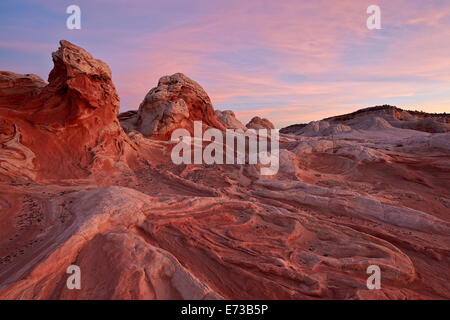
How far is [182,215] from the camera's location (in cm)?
482

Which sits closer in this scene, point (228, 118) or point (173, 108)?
point (173, 108)

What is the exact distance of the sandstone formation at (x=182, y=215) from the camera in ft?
10.8

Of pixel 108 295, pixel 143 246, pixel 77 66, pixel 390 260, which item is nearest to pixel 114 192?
pixel 143 246

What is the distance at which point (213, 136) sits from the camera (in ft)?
43.3

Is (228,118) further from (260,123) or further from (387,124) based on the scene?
(387,124)

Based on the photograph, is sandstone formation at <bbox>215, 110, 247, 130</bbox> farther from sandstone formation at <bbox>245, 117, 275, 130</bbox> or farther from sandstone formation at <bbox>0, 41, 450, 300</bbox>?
sandstone formation at <bbox>0, 41, 450, 300</bbox>

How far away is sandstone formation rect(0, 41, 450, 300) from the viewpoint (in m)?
3.30

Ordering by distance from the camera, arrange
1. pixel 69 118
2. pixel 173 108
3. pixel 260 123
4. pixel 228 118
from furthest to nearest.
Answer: pixel 260 123 < pixel 228 118 < pixel 173 108 < pixel 69 118

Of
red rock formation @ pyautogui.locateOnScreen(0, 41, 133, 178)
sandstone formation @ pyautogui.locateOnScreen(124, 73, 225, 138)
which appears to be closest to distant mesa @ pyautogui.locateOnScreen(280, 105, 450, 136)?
sandstone formation @ pyautogui.locateOnScreen(124, 73, 225, 138)

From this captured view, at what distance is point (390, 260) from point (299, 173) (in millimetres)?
5173

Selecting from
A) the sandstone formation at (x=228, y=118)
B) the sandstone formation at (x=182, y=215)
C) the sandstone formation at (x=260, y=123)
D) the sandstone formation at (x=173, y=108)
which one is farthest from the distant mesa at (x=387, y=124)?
the sandstone formation at (x=173, y=108)

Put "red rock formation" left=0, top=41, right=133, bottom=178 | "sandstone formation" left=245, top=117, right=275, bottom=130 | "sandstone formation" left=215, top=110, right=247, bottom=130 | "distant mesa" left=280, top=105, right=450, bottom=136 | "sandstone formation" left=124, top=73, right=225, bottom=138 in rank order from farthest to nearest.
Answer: "sandstone formation" left=245, top=117, right=275, bottom=130
"distant mesa" left=280, top=105, right=450, bottom=136
"sandstone formation" left=215, top=110, right=247, bottom=130
"sandstone formation" left=124, top=73, right=225, bottom=138
"red rock formation" left=0, top=41, right=133, bottom=178

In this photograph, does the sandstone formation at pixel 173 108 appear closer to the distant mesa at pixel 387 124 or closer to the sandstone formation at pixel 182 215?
the sandstone formation at pixel 182 215

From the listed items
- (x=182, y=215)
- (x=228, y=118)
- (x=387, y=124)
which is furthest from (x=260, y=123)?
(x=182, y=215)
